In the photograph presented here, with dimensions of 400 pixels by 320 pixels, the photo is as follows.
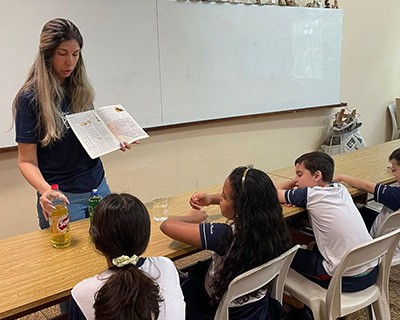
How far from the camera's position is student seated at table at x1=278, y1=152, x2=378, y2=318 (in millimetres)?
1708

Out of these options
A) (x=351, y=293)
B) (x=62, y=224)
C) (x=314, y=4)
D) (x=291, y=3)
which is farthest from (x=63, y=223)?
(x=314, y=4)

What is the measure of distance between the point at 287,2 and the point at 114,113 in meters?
2.61

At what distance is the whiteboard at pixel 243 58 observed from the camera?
322cm

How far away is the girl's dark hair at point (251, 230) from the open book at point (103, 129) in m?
0.53

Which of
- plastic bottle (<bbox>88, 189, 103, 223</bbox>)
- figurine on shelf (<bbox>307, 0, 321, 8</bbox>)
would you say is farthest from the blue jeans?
figurine on shelf (<bbox>307, 0, 321, 8</bbox>)

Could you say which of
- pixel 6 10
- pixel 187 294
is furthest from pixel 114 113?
pixel 6 10

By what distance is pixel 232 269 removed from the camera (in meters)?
1.40

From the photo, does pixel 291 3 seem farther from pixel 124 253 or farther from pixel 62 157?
pixel 124 253

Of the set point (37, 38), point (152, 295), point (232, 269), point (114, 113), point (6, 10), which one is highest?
point (6, 10)

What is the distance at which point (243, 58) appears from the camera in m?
3.61

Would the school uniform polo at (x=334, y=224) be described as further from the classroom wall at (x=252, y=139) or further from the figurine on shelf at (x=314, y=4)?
the figurine on shelf at (x=314, y=4)

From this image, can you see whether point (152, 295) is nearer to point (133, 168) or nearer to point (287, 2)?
point (133, 168)

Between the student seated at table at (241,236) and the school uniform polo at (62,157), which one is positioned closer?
the student seated at table at (241,236)

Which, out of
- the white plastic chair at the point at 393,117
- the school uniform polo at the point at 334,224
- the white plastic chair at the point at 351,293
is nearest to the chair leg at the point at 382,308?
the white plastic chair at the point at 351,293
